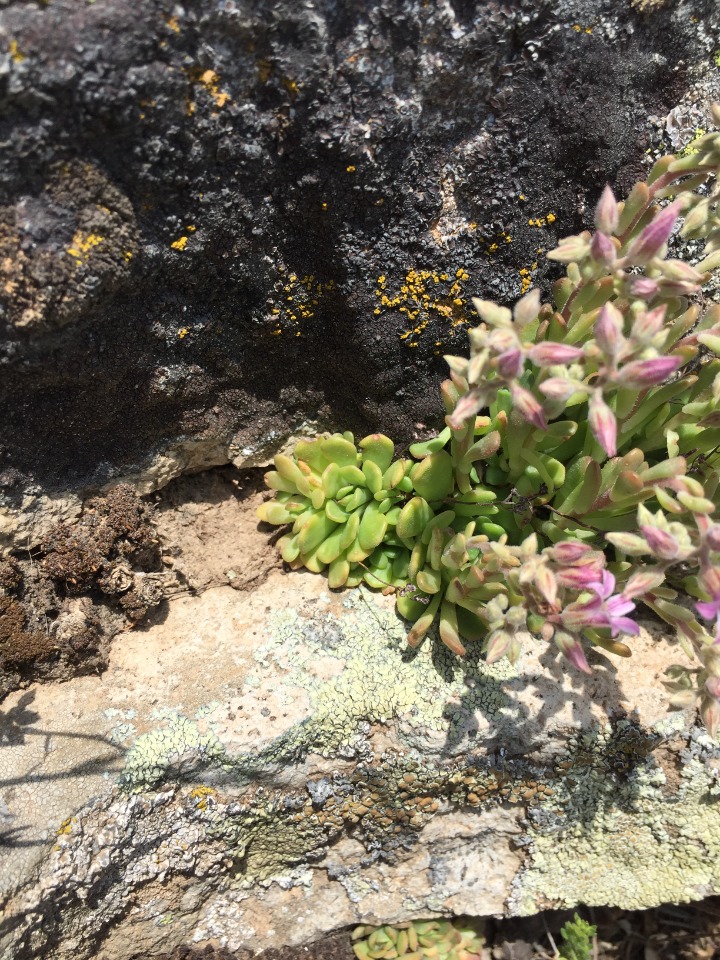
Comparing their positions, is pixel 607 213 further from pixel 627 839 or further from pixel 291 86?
pixel 627 839

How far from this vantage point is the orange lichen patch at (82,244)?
2.02 metres

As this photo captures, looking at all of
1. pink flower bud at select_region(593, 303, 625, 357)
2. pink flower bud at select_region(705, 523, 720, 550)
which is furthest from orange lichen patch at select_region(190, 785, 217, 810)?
pink flower bud at select_region(593, 303, 625, 357)

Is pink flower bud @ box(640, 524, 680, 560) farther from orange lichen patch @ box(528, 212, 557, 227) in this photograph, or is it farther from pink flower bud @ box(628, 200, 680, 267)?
orange lichen patch @ box(528, 212, 557, 227)

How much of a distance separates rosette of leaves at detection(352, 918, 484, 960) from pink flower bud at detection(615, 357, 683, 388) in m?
2.68

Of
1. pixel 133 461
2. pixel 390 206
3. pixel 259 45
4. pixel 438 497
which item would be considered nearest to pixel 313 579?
pixel 438 497

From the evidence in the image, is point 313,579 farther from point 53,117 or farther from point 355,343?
point 53,117

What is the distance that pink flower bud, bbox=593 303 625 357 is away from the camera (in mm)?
1767

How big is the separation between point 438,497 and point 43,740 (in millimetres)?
1633

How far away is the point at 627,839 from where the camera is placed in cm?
282

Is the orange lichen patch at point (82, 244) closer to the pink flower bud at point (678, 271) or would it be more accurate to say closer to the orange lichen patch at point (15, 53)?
the orange lichen patch at point (15, 53)

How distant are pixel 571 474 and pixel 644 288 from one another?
2.34 feet

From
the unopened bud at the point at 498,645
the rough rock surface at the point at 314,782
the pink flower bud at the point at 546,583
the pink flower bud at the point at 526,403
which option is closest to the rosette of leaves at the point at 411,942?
the rough rock surface at the point at 314,782

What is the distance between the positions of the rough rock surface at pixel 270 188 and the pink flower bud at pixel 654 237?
0.62 m

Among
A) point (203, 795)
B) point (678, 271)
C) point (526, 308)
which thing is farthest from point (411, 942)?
point (678, 271)
